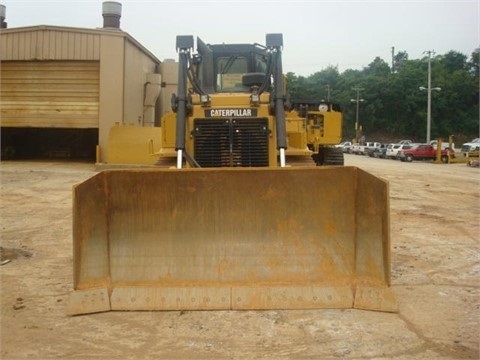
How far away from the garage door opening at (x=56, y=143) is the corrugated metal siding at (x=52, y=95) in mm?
3771

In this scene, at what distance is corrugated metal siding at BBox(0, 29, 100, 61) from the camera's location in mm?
22078

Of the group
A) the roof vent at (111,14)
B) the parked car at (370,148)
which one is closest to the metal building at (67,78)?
the roof vent at (111,14)

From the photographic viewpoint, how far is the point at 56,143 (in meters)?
26.9

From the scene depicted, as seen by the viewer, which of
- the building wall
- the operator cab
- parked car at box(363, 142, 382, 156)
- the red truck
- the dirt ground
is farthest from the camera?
parked car at box(363, 142, 382, 156)

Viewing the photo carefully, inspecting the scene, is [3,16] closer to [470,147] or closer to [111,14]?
[111,14]

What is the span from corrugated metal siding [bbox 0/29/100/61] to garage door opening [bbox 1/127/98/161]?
481 cm

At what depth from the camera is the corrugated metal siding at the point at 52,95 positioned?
72.9 ft

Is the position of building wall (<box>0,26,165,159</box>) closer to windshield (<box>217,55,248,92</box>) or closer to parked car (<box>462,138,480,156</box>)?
windshield (<box>217,55,248,92</box>)

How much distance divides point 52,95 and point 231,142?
1725cm

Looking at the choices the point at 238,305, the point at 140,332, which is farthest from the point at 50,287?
the point at 238,305

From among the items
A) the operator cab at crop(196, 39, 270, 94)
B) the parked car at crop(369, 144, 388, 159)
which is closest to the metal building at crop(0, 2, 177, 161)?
the operator cab at crop(196, 39, 270, 94)

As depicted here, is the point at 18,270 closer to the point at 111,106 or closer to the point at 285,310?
the point at 285,310

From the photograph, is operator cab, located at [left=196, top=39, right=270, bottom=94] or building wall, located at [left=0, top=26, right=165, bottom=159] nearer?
operator cab, located at [left=196, top=39, right=270, bottom=94]

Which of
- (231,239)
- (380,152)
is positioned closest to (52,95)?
(231,239)
